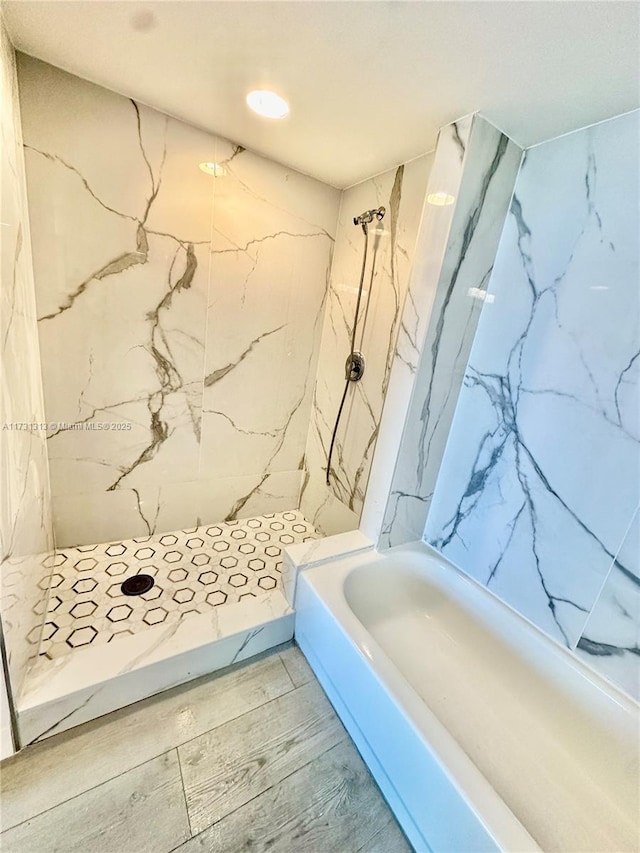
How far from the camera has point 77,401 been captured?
60.8 inches

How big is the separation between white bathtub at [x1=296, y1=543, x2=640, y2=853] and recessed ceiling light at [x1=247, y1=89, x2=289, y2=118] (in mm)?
1758

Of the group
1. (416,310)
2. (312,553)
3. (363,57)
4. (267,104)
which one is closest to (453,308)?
(416,310)

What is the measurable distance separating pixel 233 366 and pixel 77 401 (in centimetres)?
73

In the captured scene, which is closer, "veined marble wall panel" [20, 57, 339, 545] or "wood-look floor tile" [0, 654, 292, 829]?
"wood-look floor tile" [0, 654, 292, 829]

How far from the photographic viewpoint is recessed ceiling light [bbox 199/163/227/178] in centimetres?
153

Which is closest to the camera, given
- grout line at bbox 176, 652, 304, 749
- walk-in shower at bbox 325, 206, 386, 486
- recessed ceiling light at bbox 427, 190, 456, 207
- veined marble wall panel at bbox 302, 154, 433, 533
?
grout line at bbox 176, 652, 304, 749

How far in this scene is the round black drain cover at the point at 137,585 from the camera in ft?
5.01

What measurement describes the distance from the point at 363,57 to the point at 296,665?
2084 millimetres

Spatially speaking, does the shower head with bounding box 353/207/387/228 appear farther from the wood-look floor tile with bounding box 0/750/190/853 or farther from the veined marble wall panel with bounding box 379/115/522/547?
the wood-look floor tile with bounding box 0/750/190/853

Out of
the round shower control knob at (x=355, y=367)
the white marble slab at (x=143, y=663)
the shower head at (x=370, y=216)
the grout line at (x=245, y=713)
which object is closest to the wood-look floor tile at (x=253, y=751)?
the grout line at (x=245, y=713)

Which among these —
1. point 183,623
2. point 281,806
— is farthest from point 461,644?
point 183,623

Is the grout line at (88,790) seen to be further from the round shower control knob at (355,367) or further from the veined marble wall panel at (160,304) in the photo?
the round shower control knob at (355,367)

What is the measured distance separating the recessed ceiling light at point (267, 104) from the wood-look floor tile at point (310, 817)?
2.23m

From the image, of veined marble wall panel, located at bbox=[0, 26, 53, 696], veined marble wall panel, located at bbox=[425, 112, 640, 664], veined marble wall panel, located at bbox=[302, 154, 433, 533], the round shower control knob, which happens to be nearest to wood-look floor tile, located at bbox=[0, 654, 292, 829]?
veined marble wall panel, located at bbox=[0, 26, 53, 696]
